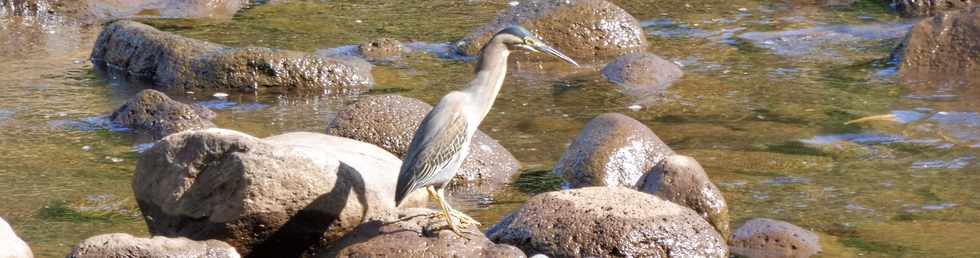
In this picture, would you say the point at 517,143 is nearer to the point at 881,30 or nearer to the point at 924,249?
the point at 924,249

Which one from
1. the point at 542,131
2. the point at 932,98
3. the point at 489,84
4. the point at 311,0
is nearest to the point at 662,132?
the point at 542,131

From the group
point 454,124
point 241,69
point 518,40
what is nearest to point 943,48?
point 241,69

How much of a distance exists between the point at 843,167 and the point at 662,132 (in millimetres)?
1579

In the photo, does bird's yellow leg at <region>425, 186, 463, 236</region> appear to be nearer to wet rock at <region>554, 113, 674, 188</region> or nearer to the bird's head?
the bird's head

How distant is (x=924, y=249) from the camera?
24.7 ft

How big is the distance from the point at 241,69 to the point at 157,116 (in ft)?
5.97

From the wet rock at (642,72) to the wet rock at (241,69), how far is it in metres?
2.13

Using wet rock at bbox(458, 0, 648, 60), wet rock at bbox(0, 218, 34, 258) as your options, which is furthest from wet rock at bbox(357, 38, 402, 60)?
wet rock at bbox(0, 218, 34, 258)

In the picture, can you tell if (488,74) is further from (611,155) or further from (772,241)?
(611,155)

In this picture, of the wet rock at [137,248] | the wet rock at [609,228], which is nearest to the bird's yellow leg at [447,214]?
the wet rock at [609,228]

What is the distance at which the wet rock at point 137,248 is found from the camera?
6.18m

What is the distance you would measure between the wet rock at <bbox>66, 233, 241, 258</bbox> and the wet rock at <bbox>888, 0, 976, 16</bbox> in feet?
34.8

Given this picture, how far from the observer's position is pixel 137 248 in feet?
20.3

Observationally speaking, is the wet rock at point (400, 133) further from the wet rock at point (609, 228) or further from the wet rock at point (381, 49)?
the wet rock at point (381, 49)
